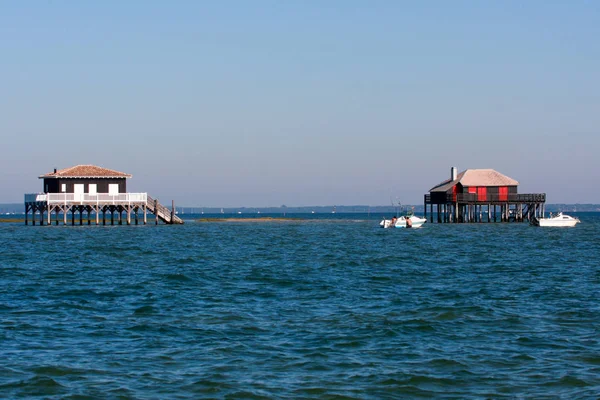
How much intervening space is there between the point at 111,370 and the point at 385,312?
31.9 feet

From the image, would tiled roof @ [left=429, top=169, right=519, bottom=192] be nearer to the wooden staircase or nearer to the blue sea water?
the wooden staircase

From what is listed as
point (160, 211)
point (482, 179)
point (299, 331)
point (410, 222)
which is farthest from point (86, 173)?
point (299, 331)

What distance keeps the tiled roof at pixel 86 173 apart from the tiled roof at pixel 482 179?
130 ft

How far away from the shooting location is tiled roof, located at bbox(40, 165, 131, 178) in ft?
257

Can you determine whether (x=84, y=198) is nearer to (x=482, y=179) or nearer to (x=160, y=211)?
(x=160, y=211)

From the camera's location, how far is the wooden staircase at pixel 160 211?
273ft

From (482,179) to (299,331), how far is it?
7871 centimetres

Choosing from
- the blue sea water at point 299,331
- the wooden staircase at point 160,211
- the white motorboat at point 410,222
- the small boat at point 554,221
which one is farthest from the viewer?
the small boat at point 554,221

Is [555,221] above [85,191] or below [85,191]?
below

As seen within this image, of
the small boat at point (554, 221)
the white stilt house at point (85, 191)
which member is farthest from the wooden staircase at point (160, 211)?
the small boat at point (554, 221)

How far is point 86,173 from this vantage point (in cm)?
7900

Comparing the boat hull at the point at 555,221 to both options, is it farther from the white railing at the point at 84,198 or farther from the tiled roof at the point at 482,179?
the white railing at the point at 84,198

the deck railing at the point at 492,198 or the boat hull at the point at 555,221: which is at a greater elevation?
the deck railing at the point at 492,198

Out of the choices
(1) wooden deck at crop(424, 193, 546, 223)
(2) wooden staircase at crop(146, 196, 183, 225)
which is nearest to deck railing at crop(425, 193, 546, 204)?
(1) wooden deck at crop(424, 193, 546, 223)
